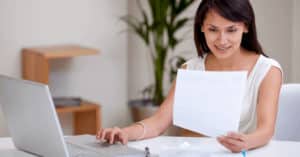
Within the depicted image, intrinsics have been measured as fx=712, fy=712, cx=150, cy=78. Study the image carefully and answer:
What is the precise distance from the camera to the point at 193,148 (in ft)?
8.55

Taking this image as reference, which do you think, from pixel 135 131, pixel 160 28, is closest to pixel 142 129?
pixel 135 131

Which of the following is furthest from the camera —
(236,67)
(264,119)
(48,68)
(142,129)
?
(48,68)

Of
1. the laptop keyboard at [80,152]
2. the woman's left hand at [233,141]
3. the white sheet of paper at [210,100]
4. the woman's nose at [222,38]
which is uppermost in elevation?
the woman's nose at [222,38]

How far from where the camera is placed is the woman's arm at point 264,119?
2.46 metres

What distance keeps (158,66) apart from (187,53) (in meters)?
0.46

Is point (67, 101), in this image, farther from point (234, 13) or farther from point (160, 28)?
point (234, 13)

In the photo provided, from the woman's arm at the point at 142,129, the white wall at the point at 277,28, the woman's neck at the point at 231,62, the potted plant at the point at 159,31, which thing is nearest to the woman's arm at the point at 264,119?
the woman's neck at the point at 231,62

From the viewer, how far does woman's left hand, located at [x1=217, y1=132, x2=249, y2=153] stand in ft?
8.03

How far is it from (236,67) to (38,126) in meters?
0.98

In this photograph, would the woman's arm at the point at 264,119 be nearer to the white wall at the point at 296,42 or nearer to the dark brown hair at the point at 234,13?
the dark brown hair at the point at 234,13

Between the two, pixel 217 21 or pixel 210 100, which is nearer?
pixel 210 100

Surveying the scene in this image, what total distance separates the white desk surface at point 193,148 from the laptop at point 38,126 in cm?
12

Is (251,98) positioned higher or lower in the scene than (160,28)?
lower

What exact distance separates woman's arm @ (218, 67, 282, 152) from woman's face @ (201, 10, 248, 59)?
20 cm
